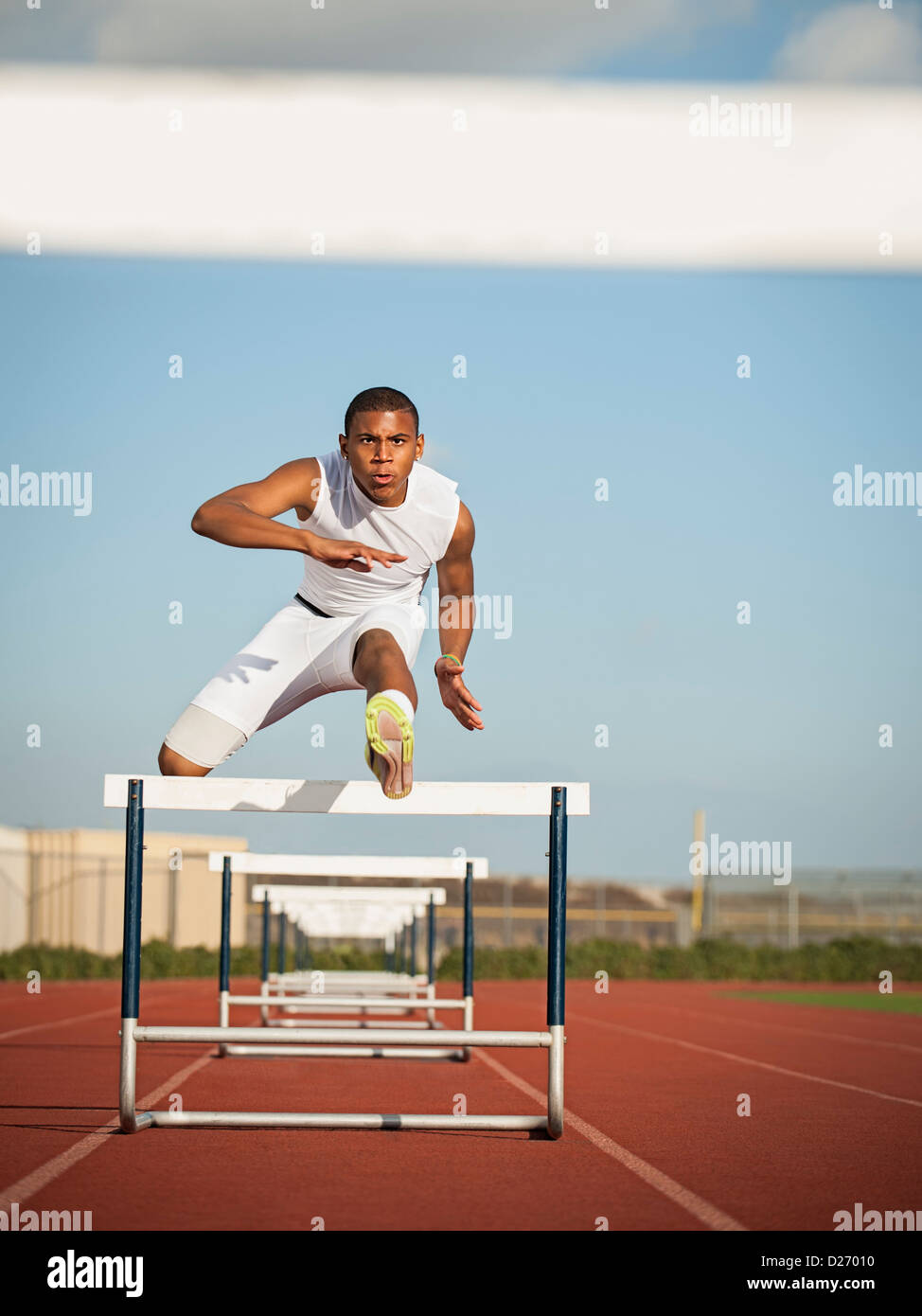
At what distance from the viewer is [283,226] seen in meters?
2.36

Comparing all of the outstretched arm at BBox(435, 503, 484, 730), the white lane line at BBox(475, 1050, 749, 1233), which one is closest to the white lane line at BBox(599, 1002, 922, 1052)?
the white lane line at BBox(475, 1050, 749, 1233)

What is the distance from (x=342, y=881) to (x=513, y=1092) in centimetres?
3101

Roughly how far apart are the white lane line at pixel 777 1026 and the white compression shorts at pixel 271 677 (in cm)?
815

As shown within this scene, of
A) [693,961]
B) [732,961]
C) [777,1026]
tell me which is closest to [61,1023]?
[777,1026]

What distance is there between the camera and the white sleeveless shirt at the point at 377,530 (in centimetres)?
491

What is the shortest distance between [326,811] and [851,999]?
750 inches

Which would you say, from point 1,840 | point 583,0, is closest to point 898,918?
point 1,840

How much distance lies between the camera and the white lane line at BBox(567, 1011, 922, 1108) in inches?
297

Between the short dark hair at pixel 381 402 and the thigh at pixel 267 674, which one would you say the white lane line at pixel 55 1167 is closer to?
the thigh at pixel 267 674

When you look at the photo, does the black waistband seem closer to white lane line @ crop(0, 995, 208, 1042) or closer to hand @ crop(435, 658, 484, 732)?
hand @ crop(435, 658, 484, 732)

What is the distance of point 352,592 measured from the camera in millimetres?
5008

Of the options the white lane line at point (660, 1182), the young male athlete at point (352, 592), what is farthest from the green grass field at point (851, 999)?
the young male athlete at point (352, 592)

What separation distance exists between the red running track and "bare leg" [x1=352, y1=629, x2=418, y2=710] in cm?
143
